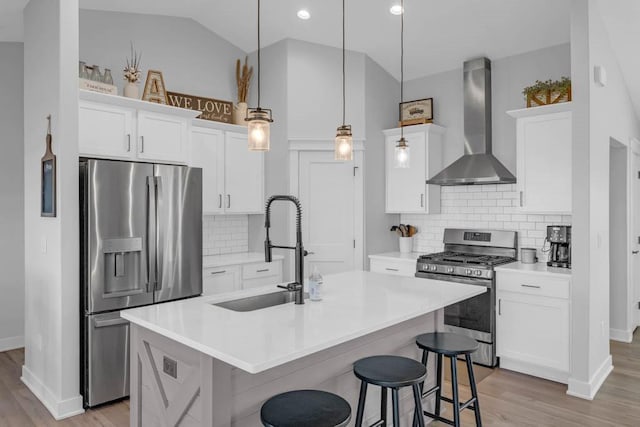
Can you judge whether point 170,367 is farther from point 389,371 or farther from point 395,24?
point 395,24

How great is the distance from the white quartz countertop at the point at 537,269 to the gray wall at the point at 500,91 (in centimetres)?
101

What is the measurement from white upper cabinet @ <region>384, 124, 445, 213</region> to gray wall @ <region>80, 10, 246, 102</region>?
2.09m

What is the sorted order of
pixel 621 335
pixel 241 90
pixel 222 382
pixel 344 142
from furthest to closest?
pixel 241 90 < pixel 621 335 < pixel 344 142 < pixel 222 382

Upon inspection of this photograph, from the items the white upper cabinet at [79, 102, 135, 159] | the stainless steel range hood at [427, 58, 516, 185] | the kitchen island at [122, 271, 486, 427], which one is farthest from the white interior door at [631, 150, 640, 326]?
the white upper cabinet at [79, 102, 135, 159]

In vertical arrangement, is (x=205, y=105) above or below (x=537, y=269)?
above

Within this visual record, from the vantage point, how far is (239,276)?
472 centimetres

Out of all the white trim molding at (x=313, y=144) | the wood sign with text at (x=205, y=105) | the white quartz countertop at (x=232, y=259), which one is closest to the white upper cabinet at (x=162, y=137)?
the wood sign with text at (x=205, y=105)

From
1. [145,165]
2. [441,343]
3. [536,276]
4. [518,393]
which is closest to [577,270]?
[536,276]

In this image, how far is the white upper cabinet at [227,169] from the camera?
4684 mm

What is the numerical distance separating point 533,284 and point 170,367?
3062mm

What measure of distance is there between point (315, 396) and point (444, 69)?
167 inches

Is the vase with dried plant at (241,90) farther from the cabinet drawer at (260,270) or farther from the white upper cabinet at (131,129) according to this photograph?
the cabinet drawer at (260,270)

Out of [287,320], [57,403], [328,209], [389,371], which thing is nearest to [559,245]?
[328,209]

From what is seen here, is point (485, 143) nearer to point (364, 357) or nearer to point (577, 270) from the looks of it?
point (577, 270)
